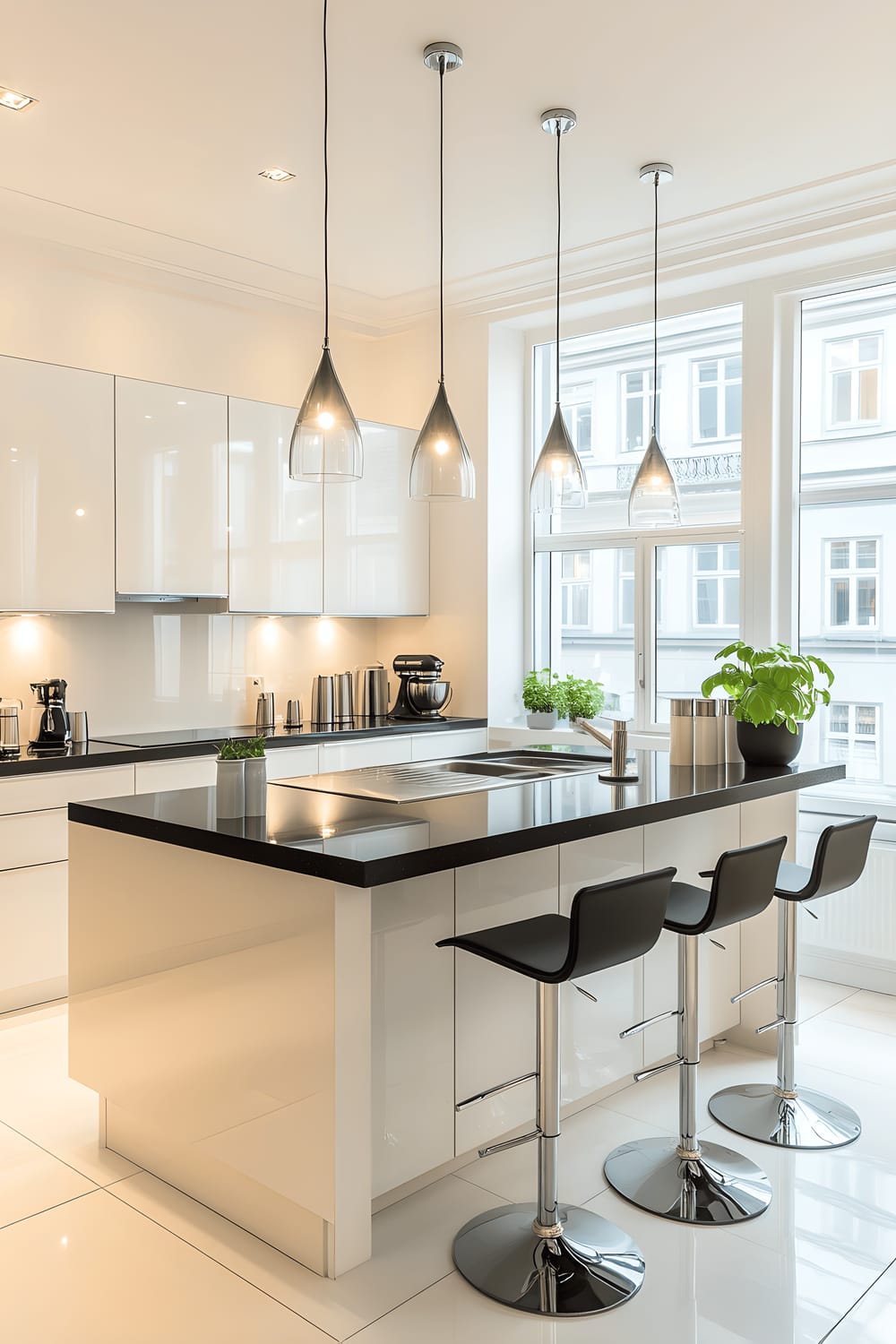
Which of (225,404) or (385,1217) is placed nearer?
(385,1217)

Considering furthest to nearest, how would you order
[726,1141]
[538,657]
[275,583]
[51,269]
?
[538,657]
[275,583]
[51,269]
[726,1141]

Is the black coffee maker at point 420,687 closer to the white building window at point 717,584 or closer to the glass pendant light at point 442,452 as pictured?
the white building window at point 717,584

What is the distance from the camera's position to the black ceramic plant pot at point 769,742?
10.9 feet

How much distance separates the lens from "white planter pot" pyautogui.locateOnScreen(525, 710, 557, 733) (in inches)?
207

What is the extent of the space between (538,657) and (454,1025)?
3.29 metres

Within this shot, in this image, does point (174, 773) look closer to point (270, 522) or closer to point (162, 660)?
point (162, 660)

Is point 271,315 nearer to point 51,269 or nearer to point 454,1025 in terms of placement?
point 51,269

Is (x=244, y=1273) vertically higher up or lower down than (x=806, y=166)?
lower down

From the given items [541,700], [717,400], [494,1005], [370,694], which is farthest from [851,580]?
[494,1005]

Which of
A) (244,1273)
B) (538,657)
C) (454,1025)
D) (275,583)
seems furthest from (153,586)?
(244,1273)

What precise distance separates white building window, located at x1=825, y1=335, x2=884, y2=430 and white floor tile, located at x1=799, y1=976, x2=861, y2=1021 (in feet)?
7.54

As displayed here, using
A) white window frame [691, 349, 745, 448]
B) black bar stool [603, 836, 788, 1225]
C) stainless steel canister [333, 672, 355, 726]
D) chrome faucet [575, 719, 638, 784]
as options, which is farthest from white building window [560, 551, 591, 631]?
black bar stool [603, 836, 788, 1225]

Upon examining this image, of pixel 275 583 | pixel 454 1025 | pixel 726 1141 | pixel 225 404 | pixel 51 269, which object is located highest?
pixel 51 269

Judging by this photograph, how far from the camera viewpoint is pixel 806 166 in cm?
385
